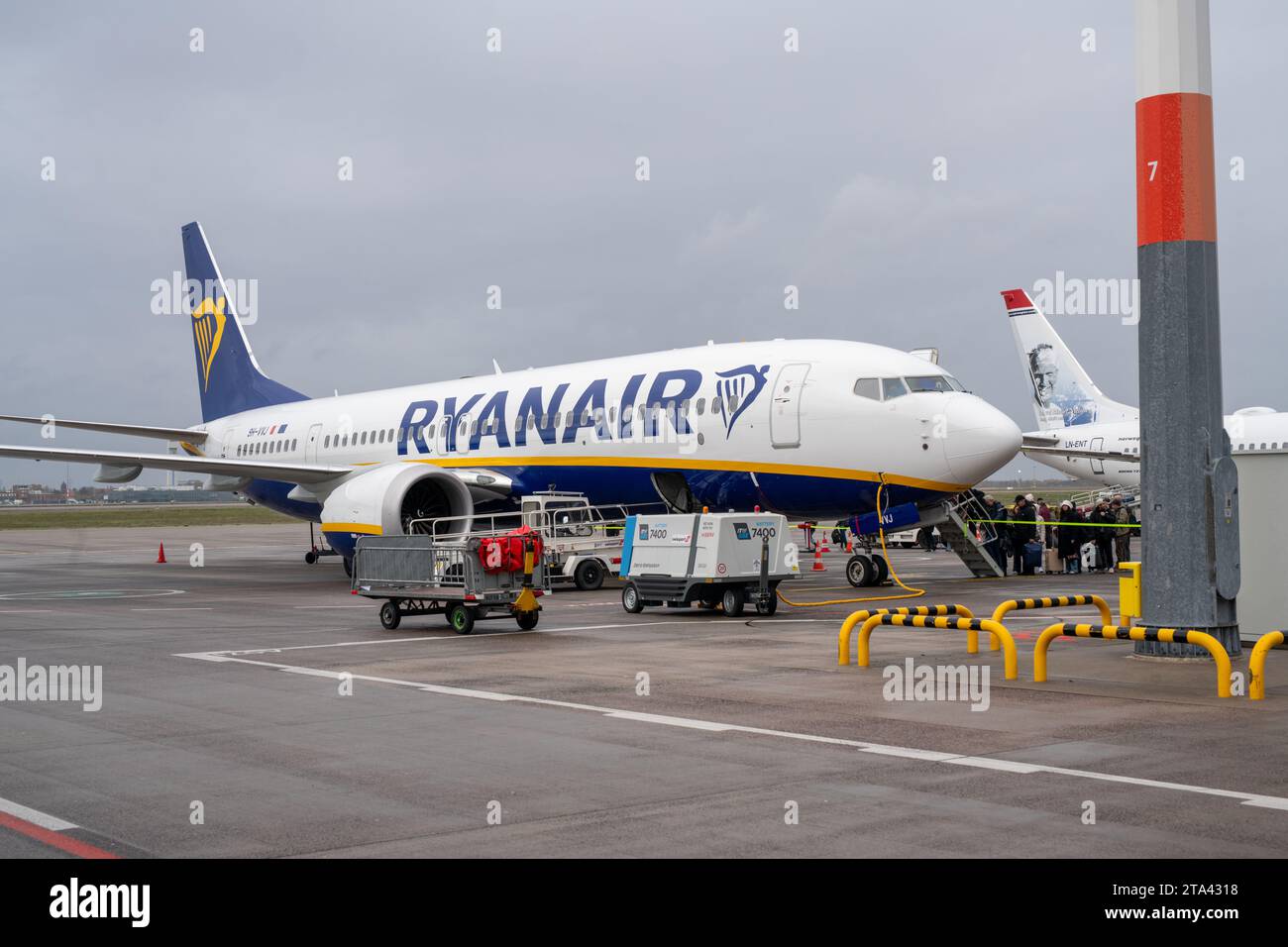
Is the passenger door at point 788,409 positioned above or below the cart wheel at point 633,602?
above

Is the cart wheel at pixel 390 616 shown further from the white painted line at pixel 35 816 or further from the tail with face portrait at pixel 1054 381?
the tail with face portrait at pixel 1054 381

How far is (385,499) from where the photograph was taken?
76.8 feet

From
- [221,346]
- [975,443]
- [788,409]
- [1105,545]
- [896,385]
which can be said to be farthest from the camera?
[221,346]

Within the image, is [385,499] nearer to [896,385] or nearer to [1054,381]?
[896,385]

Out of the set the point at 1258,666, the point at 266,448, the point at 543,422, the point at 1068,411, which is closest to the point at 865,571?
the point at 543,422

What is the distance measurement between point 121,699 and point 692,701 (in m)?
4.95

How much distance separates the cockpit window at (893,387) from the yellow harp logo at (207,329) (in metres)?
23.0

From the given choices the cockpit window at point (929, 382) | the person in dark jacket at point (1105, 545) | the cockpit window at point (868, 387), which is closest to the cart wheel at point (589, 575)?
the cockpit window at point (868, 387)

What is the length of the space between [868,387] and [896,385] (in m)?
0.45

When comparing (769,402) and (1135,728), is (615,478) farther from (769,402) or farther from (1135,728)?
(1135,728)

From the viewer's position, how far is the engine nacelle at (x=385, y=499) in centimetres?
2339

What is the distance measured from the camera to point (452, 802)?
23.5 ft
